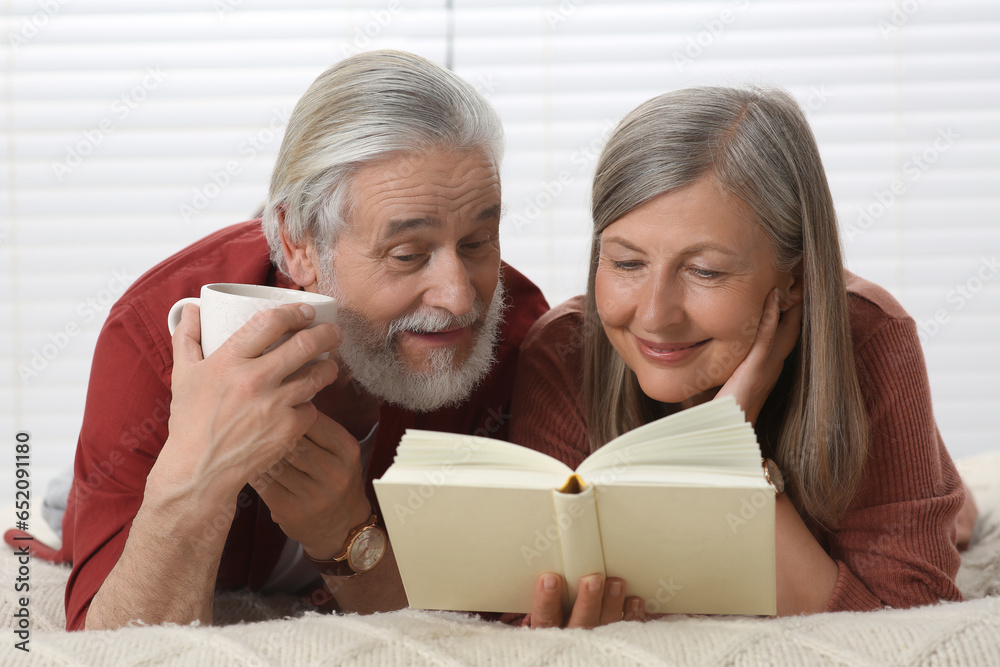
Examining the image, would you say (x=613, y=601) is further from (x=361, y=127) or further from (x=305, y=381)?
(x=361, y=127)

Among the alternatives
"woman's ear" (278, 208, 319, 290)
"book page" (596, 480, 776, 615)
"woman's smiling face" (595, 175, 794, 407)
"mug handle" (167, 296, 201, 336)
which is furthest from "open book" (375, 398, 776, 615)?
"woman's ear" (278, 208, 319, 290)

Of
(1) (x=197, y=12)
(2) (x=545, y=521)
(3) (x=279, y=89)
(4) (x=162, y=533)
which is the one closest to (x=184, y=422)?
(4) (x=162, y=533)

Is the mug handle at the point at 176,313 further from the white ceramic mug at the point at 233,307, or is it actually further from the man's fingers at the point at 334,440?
the man's fingers at the point at 334,440

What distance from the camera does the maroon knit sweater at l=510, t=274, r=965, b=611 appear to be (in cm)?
120

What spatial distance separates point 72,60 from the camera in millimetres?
2672

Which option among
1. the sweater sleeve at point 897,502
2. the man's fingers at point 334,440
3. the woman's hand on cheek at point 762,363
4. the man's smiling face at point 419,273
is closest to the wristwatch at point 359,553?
the man's fingers at point 334,440

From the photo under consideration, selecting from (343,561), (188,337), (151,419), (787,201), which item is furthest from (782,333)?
(151,419)

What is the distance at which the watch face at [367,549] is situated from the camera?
48.3 inches

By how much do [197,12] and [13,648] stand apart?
223 centimetres

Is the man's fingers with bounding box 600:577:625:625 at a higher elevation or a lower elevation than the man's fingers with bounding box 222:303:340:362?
lower

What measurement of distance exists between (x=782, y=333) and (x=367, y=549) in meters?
0.69

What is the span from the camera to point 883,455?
1.28 metres

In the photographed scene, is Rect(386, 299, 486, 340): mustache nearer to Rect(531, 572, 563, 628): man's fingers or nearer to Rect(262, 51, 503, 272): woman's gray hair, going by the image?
Rect(262, 51, 503, 272): woman's gray hair

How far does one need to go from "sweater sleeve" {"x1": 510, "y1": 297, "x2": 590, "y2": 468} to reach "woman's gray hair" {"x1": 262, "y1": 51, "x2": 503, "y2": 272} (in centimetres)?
31
